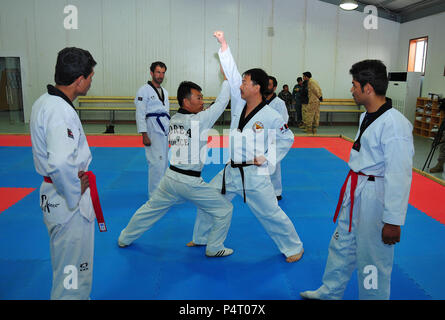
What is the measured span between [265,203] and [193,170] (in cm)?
69

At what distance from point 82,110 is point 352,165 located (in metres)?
12.2

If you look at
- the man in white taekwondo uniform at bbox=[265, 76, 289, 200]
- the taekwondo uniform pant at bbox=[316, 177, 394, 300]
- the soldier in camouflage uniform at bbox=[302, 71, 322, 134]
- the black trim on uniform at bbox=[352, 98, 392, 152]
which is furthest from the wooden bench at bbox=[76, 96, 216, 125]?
the taekwondo uniform pant at bbox=[316, 177, 394, 300]

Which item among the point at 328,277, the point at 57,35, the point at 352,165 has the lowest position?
the point at 328,277

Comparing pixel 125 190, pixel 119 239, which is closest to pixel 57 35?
pixel 125 190

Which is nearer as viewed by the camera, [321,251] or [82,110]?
[321,251]

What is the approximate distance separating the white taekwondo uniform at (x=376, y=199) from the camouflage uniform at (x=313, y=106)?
881 cm

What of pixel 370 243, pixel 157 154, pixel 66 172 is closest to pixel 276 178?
pixel 157 154

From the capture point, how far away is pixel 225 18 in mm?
12633

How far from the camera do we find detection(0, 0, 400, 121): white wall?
40.4 feet

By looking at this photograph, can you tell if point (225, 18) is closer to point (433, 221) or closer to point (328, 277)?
point (433, 221)

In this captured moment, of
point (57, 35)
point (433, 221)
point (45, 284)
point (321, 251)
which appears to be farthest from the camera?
point (57, 35)

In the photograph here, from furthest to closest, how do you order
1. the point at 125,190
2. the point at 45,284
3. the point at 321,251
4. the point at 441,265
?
1. the point at 125,190
2. the point at 321,251
3. the point at 441,265
4. the point at 45,284

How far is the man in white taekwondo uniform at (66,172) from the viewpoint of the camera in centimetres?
203
